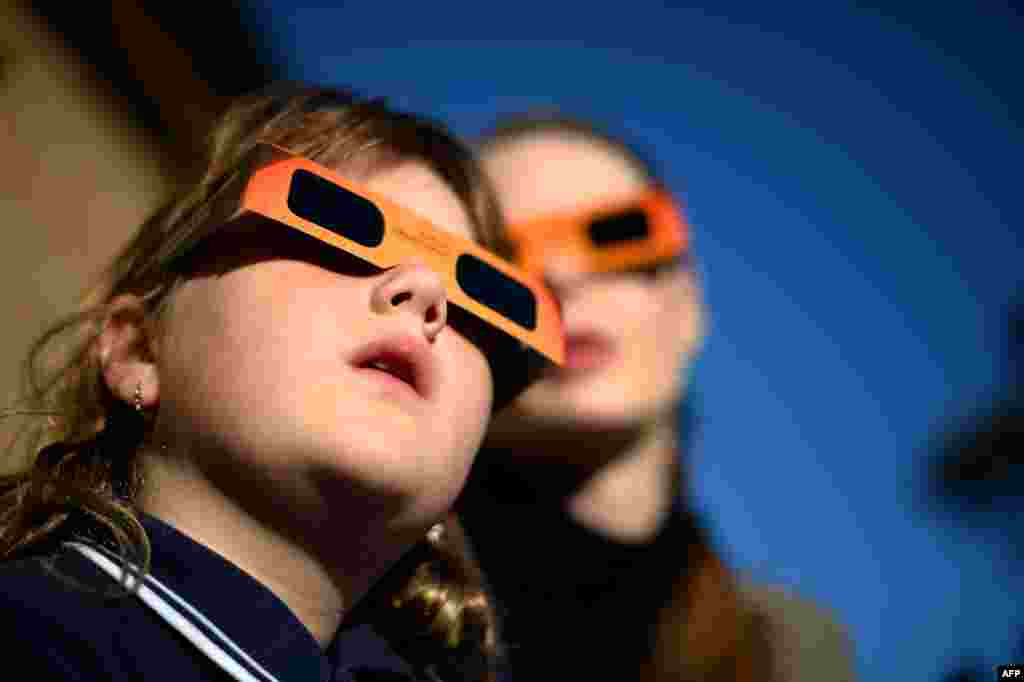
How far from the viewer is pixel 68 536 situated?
74 cm

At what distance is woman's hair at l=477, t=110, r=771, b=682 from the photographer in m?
1.19

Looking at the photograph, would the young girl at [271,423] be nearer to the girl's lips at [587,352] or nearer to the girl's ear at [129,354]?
the girl's ear at [129,354]

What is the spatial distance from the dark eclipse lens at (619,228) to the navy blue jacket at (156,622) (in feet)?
3.10

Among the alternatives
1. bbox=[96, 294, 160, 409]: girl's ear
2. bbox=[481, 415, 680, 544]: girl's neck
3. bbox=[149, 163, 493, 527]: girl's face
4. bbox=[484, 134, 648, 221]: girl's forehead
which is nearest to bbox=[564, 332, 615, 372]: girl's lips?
bbox=[481, 415, 680, 544]: girl's neck

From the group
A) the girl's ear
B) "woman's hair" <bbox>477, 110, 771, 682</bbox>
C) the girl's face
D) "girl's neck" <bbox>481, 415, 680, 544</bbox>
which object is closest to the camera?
the girl's face

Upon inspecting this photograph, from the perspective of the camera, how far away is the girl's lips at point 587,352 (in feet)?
4.57

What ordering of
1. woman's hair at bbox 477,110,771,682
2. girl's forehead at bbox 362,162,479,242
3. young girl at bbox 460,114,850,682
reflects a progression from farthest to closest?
young girl at bbox 460,114,850,682 → woman's hair at bbox 477,110,771,682 → girl's forehead at bbox 362,162,479,242

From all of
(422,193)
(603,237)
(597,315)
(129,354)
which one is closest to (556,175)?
(603,237)

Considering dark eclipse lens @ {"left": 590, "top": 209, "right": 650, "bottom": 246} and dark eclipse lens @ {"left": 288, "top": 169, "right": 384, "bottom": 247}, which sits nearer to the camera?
dark eclipse lens @ {"left": 288, "top": 169, "right": 384, "bottom": 247}

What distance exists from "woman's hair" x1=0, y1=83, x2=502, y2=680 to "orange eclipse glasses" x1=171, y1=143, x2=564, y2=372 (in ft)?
0.16

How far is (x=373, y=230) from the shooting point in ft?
2.56

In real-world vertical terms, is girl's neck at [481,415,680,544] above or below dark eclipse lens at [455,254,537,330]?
below

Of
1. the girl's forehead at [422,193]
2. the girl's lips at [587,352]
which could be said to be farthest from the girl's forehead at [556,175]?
the girl's forehead at [422,193]

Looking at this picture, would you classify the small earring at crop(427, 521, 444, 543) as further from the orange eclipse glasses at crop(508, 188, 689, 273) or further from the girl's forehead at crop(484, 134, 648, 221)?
the girl's forehead at crop(484, 134, 648, 221)
